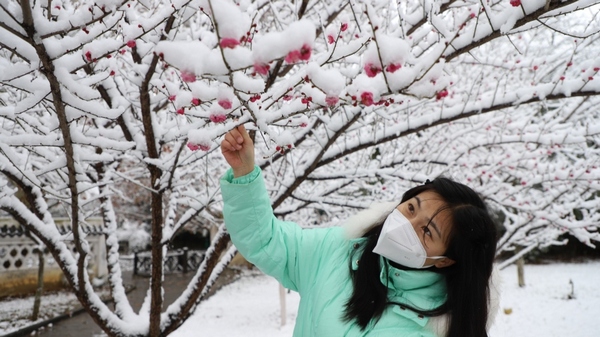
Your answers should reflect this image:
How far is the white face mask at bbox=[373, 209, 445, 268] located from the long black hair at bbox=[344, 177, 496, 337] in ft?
0.32

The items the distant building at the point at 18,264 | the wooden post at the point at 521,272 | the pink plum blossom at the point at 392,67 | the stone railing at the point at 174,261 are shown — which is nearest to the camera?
the pink plum blossom at the point at 392,67

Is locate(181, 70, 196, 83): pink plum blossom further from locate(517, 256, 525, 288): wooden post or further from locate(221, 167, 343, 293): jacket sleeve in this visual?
locate(517, 256, 525, 288): wooden post

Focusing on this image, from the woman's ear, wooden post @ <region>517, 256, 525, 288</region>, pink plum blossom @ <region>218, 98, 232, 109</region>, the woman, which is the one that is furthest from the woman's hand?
wooden post @ <region>517, 256, 525, 288</region>

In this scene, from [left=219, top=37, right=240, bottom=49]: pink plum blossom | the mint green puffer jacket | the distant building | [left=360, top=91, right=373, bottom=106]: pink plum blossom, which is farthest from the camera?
the distant building

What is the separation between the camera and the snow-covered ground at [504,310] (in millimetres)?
7480

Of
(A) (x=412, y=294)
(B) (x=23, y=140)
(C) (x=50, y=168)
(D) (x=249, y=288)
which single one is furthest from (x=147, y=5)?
(D) (x=249, y=288)

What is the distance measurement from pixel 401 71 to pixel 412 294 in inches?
38.2

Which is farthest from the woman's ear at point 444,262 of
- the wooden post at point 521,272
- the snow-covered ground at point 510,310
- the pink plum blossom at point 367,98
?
the wooden post at point 521,272

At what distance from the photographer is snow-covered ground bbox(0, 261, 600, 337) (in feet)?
24.5

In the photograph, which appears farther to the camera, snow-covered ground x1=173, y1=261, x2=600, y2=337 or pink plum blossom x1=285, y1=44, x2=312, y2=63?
snow-covered ground x1=173, y1=261, x2=600, y2=337

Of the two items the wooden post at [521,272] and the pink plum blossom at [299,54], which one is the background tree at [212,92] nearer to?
the pink plum blossom at [299,54]

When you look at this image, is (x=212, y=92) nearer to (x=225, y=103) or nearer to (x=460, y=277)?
(x=225, y=103)

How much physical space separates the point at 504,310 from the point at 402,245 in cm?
882

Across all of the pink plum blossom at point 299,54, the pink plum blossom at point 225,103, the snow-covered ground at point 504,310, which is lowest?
the snow-covered ground at point 504,310
